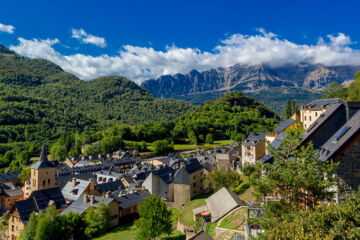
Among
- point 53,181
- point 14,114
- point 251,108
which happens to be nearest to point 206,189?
point 53,181

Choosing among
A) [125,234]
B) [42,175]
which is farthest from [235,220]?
[42,175]

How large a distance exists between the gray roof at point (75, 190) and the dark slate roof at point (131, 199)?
11381mm

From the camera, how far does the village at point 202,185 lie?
1764cm

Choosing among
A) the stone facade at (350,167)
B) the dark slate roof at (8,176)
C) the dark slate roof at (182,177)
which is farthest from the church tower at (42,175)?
the stone facade at (350,167)

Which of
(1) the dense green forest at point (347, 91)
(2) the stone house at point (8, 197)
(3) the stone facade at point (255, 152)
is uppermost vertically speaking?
(1) the dense green forest at point (347, 91)

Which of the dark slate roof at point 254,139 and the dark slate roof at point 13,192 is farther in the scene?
the dark slate roof at point 13,192

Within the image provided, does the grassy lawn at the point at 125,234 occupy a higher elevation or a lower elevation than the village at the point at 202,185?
lower

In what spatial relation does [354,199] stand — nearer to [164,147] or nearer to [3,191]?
[3,191]

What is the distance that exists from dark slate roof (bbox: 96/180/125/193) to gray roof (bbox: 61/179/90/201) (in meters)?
2.99

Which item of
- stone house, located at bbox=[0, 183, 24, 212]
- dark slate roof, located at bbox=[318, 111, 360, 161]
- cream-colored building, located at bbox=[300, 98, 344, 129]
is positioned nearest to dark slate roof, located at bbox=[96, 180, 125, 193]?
stone house, located at bbox=[0, 183, 24, 212]

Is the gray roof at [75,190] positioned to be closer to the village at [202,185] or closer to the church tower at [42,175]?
the village at [202,185]

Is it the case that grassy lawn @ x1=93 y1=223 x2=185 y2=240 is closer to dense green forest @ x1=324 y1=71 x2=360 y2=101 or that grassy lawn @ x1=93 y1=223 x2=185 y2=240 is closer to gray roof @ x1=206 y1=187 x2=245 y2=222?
gray roof @ x1=206 y1=187 x2=245 y2=222

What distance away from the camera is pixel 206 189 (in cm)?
5369

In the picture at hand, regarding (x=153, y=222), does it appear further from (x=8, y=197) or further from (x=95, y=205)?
(x=8, y=197)
